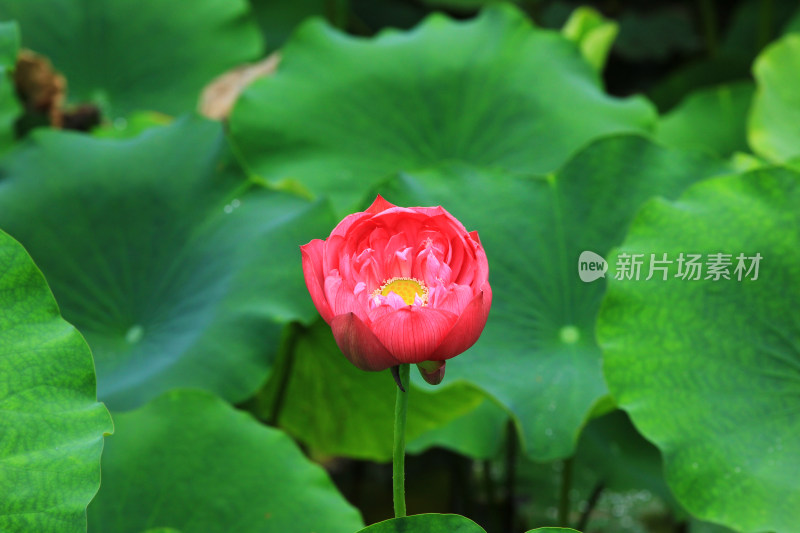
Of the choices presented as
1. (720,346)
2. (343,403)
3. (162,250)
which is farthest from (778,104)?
(162,250)

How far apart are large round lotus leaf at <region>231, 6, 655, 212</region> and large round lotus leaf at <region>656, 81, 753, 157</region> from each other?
9.6 inches

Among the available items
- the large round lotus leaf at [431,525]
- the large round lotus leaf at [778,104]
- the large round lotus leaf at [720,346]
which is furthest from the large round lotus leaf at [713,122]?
the large round lotus leaf at [431,525]

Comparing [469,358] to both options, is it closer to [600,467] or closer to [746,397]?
[746,397]

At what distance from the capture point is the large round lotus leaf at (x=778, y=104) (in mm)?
1293

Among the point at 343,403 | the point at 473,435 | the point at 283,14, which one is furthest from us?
the point at 283,14

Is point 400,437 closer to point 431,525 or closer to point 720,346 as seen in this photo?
point 431,525

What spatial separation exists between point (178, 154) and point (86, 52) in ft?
2.17

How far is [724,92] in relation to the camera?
153 centimetres

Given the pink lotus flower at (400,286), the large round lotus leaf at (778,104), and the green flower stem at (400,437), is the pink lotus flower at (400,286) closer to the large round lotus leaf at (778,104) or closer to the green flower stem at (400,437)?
the green flower stem at (400,437)

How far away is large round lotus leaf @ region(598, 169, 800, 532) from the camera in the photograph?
2.53ft

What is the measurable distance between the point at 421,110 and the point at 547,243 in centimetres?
39

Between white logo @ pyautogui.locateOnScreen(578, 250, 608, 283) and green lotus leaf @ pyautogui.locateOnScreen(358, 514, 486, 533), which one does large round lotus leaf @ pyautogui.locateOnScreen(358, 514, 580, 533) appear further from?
white logo @ pyautogui.locateOnScreen(578, 250, 608, 283)

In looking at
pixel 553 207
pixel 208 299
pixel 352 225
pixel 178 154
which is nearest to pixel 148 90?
pixel 178 154

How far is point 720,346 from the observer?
0.82m
